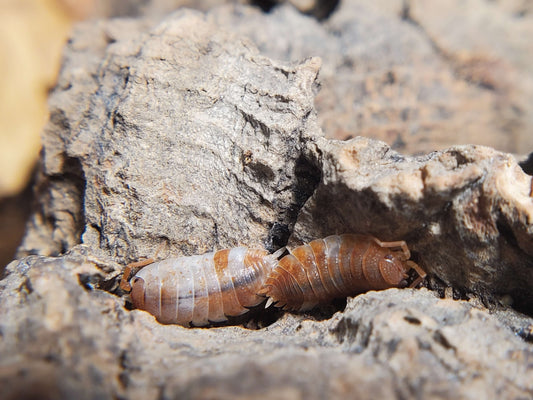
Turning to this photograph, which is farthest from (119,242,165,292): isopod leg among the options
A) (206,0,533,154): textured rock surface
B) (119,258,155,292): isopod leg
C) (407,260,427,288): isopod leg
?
(206,0,533,154): textured rock surface

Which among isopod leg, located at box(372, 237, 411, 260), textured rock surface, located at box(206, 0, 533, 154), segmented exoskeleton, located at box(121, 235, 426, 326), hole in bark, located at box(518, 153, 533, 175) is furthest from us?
textured rock surface, located at box(206, 0, 533, 154)

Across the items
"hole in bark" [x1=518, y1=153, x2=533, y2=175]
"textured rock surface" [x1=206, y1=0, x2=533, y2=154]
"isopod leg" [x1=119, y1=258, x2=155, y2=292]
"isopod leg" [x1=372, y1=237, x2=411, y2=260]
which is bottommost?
"isopod leg" [x1=372, y1=237, x2=411, y2=260]

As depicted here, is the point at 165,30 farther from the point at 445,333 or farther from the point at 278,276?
the point at 445,333

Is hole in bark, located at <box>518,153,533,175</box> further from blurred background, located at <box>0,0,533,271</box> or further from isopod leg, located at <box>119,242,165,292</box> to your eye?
isopod leg, located at <box>119,242,165,292</box>

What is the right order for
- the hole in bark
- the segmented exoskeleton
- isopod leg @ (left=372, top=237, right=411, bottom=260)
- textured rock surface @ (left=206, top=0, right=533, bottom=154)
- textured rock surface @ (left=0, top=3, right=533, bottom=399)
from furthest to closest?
textured rock surface @ (left=206, top=0, right=533, bottom=154), the hole in bark, the segmented exoskeleton, isopod leg @ (left=372, top=237, right=411, bottom=260), textured rock surface @ (left=0, top=3, right=533, bottom=399)

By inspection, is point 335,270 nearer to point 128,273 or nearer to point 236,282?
point 236,282

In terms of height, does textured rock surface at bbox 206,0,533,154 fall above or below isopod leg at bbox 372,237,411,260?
above

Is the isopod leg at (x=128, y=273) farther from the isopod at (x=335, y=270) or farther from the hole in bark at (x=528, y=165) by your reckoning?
the hole in bark at (x=528, y=165)
